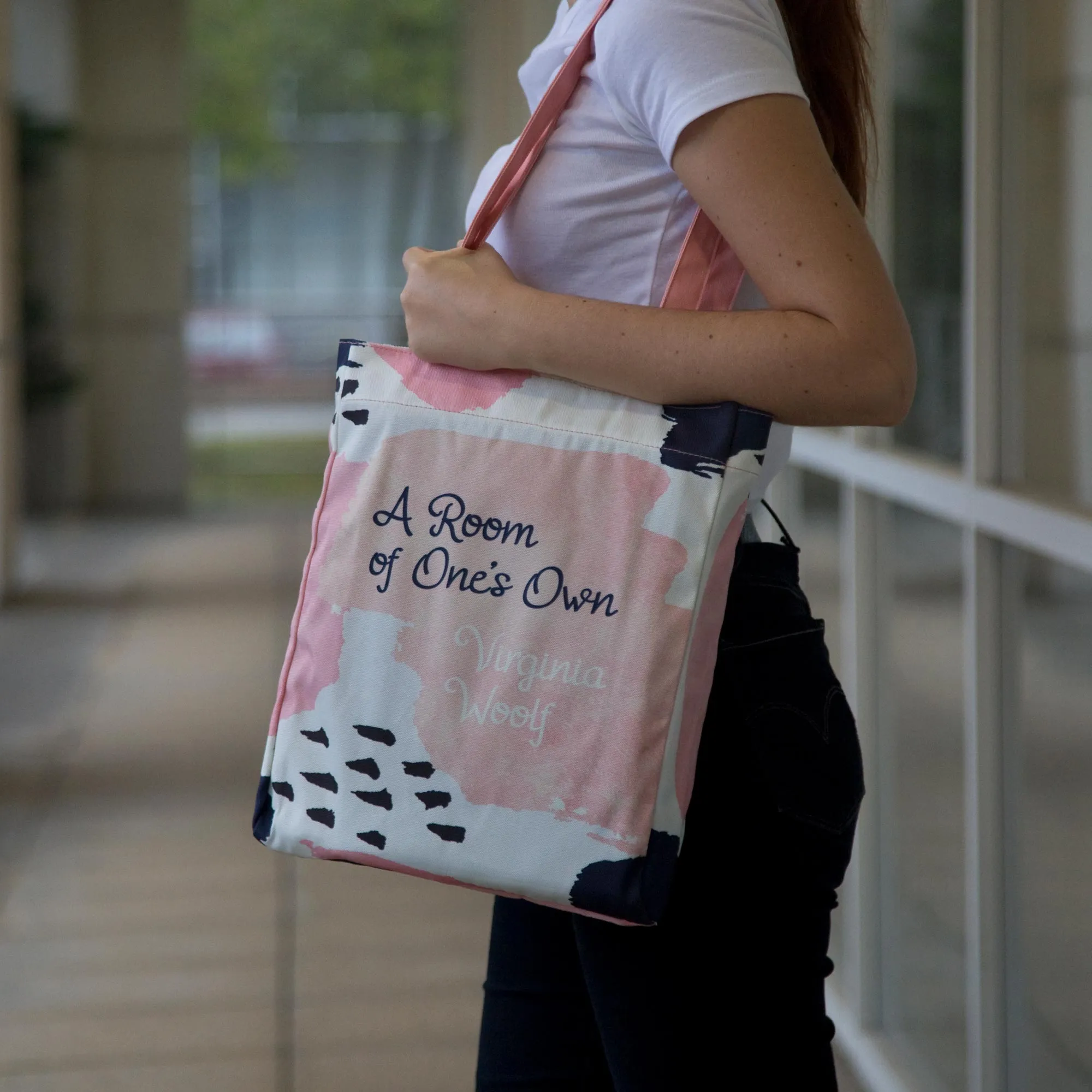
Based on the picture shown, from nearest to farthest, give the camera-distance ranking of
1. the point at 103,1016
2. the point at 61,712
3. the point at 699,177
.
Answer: the point at 699,177 → the point at 103,1016 → the point at 61,712

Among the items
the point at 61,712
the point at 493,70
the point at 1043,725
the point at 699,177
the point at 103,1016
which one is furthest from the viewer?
the point at 493,70

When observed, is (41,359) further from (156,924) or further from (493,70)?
(156,924)

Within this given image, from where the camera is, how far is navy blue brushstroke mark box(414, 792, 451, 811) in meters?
0.86

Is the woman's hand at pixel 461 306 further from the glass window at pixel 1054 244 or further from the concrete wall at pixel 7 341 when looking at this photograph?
the concrete wall at pixel 7 341

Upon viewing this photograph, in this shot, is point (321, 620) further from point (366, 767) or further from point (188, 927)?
point (188, 927)

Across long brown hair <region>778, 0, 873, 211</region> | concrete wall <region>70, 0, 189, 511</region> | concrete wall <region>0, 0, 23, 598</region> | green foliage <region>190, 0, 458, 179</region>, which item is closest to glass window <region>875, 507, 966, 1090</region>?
long brown hair <region>778, 0, 873, 211</region>

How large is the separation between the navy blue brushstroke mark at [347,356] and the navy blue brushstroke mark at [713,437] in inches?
8.6

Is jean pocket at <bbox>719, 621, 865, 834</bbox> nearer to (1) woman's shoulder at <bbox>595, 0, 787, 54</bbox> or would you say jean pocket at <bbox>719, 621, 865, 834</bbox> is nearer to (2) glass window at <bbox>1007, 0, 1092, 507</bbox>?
(1) woman's shoulder at <bbox>595, 0, 787, 54</bbox>

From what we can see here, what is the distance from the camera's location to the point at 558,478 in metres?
0.84

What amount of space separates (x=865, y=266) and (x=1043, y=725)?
0.80 metres

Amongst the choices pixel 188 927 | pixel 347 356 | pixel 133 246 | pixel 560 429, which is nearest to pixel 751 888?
pixel 560 429

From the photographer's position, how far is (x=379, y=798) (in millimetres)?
879

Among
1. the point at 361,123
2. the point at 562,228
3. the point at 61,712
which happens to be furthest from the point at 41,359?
the point at 562,228

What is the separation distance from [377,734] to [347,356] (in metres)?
0.25
